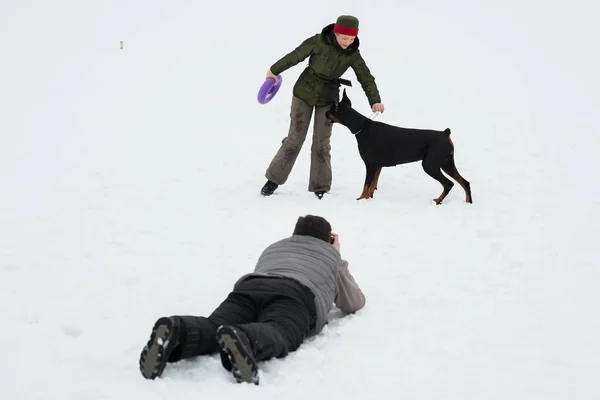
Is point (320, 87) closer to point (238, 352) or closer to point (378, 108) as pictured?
point (378, 108)

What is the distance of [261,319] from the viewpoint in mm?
3828

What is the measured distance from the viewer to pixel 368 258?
5.79m

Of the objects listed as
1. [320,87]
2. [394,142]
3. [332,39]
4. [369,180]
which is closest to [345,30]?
[332,39]

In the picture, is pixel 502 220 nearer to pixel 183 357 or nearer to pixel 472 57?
pixel 183 357

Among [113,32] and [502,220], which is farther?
[113,32]

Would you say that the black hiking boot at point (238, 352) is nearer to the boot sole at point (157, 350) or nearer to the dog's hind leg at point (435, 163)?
the boot sole at point (157, 350)

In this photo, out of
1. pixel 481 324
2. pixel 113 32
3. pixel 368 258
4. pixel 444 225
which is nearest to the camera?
pixel 481 324

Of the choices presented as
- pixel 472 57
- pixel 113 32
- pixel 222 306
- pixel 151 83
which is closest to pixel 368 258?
pixel 222 306

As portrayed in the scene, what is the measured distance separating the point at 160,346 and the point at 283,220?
3.37 meters

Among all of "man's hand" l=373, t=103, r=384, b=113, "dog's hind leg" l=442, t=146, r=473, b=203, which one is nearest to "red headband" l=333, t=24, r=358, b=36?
"man's hand" l=373, t=103, r=384, b=113

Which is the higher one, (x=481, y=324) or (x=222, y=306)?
(x=222, y=306)

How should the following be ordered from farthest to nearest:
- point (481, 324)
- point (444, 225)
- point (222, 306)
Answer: point (444, 225) → point (481, 324) → point (222, 306)

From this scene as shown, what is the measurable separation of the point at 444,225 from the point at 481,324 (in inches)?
84.7

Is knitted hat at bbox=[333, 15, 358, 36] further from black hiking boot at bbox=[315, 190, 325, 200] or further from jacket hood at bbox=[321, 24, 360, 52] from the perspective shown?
black hiking boot at bbox=[315, 190, 325, 200]
